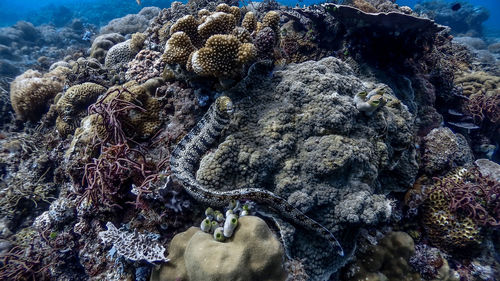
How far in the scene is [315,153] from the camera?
3.70 metres

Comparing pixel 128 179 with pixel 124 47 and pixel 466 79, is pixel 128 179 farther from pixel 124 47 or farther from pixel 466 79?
pixel 466 79

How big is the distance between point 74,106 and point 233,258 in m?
5.58

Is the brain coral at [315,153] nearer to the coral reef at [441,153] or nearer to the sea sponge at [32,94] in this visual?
the coral reef at [441,153]

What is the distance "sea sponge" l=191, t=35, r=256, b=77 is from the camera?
3.78 m

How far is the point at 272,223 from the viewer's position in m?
3.50

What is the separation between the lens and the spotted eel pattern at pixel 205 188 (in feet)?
11.1

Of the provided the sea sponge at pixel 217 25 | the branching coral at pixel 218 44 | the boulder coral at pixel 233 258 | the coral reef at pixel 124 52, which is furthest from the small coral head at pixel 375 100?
the coral reef at pixel 124 52

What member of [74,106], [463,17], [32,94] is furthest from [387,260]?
[463,17]

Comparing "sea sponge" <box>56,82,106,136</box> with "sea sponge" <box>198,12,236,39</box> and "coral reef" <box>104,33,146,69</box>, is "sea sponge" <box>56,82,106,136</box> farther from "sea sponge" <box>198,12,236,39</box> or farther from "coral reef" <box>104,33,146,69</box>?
"sea sponge" <box>198,12,236,39</box>

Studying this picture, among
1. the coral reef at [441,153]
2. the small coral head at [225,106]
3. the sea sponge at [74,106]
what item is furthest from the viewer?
the sea sponge at [74,106]

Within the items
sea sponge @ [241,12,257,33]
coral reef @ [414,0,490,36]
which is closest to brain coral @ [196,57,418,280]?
sea sponge @ [241,12,257,33]

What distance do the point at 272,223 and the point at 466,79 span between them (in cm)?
1026

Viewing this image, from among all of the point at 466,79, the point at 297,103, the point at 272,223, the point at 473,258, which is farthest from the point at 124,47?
the point at 466,79

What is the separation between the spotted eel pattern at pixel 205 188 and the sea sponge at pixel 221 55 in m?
0.55
